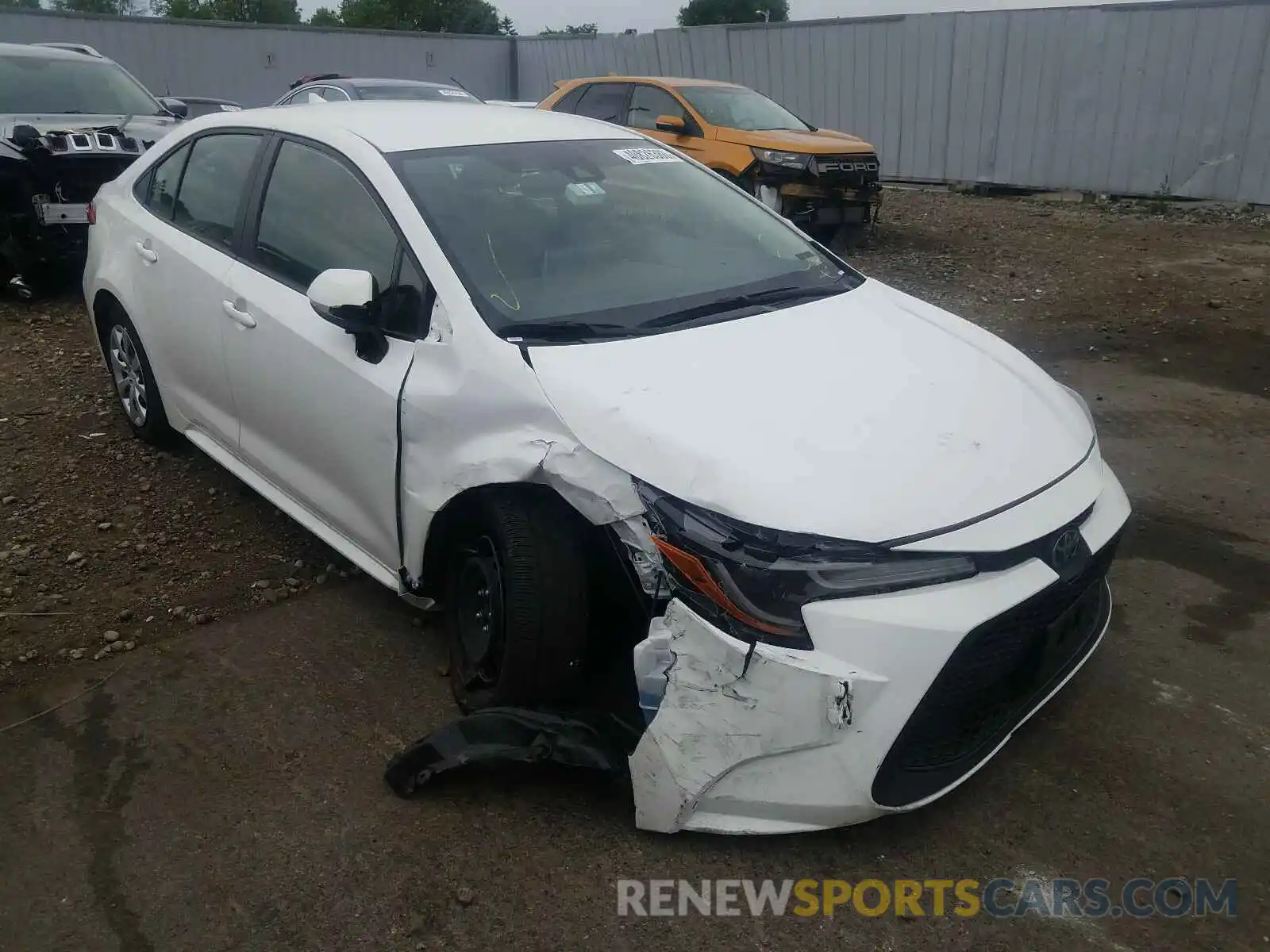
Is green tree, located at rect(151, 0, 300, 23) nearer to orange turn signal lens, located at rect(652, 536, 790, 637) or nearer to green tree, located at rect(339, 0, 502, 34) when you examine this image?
green tree, located at rect(339, 0, 502, 34)

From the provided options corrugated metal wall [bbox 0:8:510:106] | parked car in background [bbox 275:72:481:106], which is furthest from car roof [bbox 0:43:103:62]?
corrugated metal wall [bbox 0:8:510:106]

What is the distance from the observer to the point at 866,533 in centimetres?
228

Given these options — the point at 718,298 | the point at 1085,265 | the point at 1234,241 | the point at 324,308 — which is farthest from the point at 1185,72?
the point at 324,308

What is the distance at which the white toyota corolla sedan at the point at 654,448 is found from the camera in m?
2.28

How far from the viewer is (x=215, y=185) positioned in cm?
408

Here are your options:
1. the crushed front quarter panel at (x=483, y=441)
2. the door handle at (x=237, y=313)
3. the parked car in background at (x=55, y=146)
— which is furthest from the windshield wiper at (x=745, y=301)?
the parked car in background at (x=55, y=146)

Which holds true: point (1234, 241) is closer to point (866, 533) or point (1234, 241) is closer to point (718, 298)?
point (718, 298)

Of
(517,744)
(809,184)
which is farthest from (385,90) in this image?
(517,744)

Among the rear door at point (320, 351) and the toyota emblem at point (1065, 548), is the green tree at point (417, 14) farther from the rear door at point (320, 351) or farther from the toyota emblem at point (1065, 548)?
the toyota emblem at point (1065, 548)

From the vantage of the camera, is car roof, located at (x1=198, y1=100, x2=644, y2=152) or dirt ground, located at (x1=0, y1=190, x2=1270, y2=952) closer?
dirt ground, located at (x1=0, y1=190, x2=1270, y2=952)

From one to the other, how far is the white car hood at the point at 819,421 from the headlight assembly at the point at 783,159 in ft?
22.3

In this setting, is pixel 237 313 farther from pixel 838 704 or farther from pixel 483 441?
pixel 838 704

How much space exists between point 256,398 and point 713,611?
2098 mm

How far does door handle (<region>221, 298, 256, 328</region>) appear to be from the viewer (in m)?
3.57
